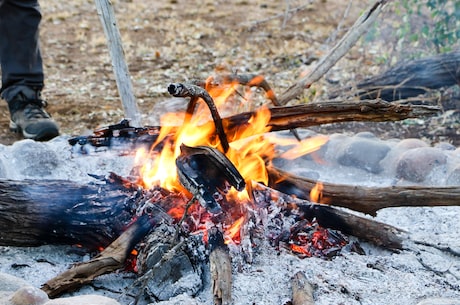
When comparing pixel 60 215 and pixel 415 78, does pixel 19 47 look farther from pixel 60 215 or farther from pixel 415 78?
pixel 415 78

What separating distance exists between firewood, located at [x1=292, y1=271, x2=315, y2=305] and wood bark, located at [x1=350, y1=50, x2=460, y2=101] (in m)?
2.74

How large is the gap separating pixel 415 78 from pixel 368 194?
9.06 feet

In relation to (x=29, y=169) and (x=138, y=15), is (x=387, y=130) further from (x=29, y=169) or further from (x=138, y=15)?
(x=138, y=15)

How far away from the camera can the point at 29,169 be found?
9.37 ft

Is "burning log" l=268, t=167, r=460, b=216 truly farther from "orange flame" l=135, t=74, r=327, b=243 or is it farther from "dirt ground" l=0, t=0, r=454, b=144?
"dirt ground" l=0, t=0, r=454, b=144

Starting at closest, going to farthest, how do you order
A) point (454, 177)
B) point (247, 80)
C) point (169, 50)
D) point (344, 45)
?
point (247, 80), point (454, 177), point (344, 45), point (169, 50)

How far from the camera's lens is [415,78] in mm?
4734

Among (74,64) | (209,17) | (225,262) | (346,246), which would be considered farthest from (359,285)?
(209,17)

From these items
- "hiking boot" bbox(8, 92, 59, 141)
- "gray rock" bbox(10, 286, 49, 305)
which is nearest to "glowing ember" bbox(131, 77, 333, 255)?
"gray rock" bbox(10, 286, 49, 305)

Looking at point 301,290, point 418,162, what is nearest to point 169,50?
point 418,162

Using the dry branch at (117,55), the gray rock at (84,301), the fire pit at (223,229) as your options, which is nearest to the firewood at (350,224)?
the fire pit at (223,229)

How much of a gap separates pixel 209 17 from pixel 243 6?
836 millimetres

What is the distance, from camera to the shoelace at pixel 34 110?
412 centimetres

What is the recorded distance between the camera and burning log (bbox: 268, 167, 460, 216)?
212cm
